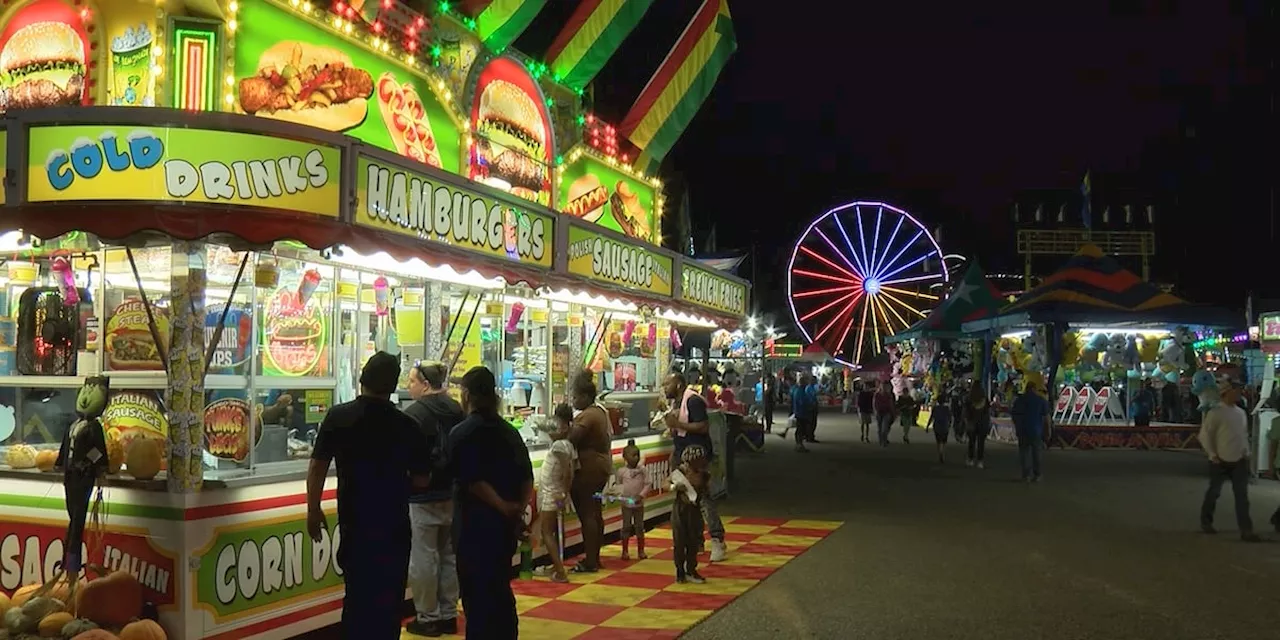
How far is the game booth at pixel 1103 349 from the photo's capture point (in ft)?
80.9

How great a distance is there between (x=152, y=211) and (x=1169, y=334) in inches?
1088

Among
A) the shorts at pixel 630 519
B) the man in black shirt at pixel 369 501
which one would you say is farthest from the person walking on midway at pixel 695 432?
the man in black shirt at pixel 369 501

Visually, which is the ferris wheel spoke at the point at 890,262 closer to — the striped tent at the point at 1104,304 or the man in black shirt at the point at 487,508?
the striped tent at the point at 1104,304

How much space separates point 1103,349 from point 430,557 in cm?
2442

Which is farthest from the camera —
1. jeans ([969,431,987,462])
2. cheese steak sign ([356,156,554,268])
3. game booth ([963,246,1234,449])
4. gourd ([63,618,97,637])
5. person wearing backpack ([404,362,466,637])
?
game booth ([963,246,1234,449])

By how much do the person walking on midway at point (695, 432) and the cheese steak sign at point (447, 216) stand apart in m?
2.08

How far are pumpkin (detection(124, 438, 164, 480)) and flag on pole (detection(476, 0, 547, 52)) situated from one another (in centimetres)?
510

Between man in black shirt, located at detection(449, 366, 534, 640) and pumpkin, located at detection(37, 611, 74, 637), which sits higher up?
man in black shirt, located at detection(449, 366, 534, 640)

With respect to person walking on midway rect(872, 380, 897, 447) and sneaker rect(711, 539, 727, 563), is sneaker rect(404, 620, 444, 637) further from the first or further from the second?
person walking on midway rect(872, 380, 897, 447)

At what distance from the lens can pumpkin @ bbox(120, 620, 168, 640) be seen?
550 centimetres

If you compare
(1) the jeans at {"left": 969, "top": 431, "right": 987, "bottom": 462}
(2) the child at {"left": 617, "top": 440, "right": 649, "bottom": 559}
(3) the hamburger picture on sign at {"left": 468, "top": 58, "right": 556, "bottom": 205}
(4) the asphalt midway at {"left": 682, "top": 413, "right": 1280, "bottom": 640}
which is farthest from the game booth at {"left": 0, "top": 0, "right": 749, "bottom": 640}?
(1) the jeans at {"left": 969, "top": 431, "right": 987, "bottom": 462}

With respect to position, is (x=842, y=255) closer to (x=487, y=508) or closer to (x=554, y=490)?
(x=554, y=490)

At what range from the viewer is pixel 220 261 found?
6973 millimetres

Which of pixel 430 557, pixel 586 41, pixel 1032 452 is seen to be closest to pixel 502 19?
pixel 586 41
